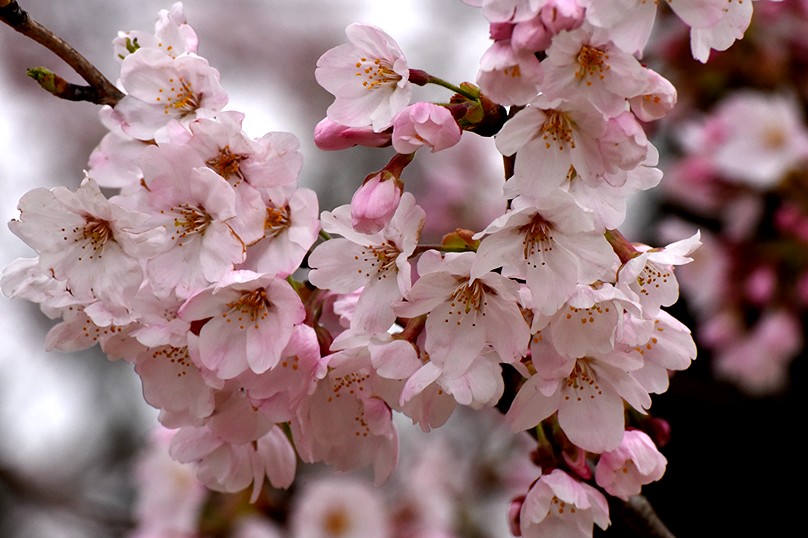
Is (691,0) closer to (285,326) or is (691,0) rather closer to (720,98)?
(285,326)

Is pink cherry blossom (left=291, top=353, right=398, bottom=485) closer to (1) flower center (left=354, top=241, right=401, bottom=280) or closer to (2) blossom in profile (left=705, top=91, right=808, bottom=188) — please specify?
(1) flower center (left=354, top=241, right=401, bottom=280)

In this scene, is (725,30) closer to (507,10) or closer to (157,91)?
(507,10)

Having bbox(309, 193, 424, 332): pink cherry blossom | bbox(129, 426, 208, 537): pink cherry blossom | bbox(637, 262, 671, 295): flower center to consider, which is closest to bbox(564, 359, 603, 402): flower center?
bbox(637, 262, 671, 295): flower center

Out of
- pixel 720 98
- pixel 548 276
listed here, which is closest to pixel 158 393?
pixel 548 276

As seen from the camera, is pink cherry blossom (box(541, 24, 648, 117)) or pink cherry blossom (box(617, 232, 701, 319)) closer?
pink cherry blossom (box(541, 24, 648, 117))

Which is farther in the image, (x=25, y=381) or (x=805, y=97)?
(x=25, y=381)

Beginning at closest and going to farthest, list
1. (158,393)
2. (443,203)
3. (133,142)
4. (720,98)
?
(158,393)
(133,142)
(720,98)
(443,203)

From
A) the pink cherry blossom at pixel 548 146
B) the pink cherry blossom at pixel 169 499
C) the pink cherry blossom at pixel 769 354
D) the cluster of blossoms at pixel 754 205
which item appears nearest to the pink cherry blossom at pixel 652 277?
the pink cherry blossom at pixel 548 146
